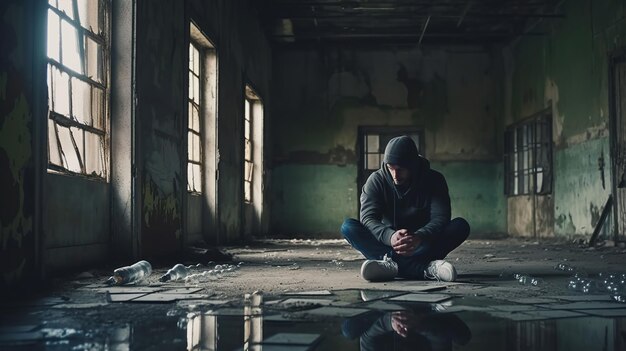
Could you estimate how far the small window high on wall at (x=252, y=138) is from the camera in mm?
12445

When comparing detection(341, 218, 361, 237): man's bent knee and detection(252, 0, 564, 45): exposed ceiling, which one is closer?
detection(341, 218, 361, 237): man's bent knee

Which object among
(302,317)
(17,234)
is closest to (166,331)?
(302,317)

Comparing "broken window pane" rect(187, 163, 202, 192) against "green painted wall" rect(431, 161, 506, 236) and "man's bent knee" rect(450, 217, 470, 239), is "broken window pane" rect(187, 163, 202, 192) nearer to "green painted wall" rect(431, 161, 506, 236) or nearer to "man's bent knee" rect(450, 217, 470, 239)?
"man's bent knee" rect(450, 217, 470, 239)

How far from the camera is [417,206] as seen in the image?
4.70 meters

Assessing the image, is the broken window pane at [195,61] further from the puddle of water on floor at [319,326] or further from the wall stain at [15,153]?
the puddle of water on floor at [319,326]

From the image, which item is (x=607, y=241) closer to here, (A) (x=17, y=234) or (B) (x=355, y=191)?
(B) (x=355, y=191)

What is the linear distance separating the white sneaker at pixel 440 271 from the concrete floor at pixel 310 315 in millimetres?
75

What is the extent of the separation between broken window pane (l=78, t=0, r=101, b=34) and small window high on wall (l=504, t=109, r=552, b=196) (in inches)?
331

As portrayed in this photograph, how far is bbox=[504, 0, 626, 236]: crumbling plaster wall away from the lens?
9344mm

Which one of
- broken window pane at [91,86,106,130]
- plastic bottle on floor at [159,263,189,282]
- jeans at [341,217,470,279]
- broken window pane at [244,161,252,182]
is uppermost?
broken window pane at [91,86,106,130]

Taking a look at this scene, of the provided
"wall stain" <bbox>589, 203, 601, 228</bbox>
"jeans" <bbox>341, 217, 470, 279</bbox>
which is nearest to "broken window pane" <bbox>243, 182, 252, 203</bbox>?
"wall stain" <bbox>589, 203, 601, 228</bbox>

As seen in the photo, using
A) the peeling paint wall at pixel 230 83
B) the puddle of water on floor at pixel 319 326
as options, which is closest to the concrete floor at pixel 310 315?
the puddle of water on floor at pixel 319 326

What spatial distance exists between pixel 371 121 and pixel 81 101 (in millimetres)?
9796

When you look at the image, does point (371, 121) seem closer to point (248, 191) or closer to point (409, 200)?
point (248, 191)
